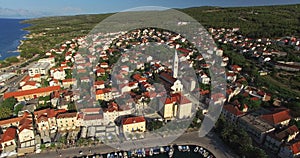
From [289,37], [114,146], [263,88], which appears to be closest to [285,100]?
[263,88]

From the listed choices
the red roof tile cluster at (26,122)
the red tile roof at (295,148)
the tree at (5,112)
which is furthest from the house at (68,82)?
the red tile roof at (295,148)

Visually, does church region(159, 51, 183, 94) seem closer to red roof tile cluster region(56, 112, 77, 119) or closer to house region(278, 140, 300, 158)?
red roof tile cluster region(56, 112, 77, 119)

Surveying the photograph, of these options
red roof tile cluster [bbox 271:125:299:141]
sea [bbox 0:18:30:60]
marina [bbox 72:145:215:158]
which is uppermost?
sea [bbox 0:18:30:60]

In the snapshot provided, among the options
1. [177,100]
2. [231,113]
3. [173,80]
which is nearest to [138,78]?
[173,80]

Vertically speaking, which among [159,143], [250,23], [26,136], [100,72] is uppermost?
[250,23]

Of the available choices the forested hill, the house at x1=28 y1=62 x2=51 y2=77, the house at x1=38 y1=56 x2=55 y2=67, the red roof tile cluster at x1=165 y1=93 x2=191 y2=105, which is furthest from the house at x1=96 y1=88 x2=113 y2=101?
the forested hill

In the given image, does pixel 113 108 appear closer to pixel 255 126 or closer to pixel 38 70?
pixel 255 126
